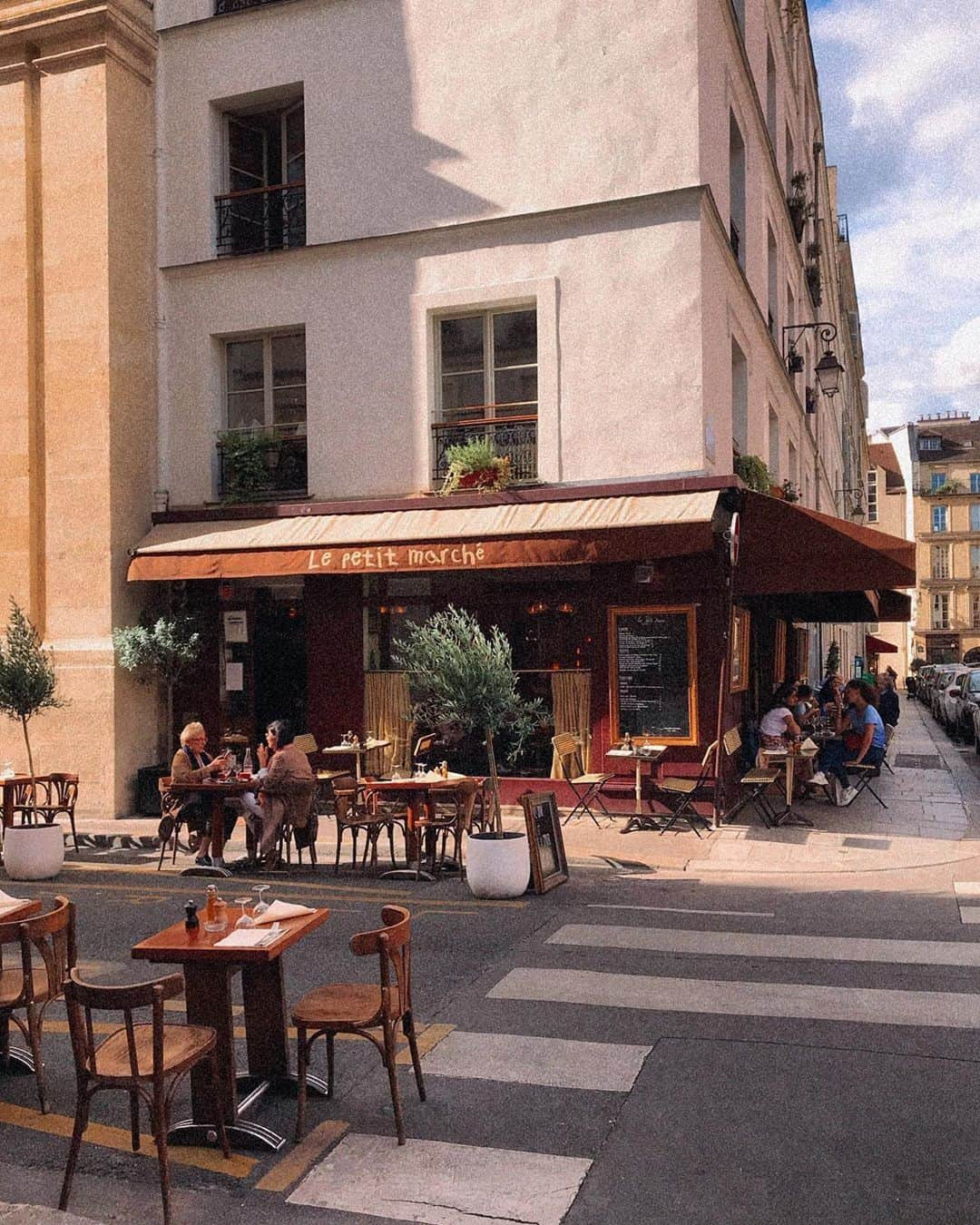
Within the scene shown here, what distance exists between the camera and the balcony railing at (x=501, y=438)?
13938 millimetres

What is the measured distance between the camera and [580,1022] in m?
6.27

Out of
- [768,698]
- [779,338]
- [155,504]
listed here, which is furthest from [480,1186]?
[779,338]

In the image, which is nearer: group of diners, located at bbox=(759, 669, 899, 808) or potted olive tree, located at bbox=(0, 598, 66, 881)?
potted olive tree, located at bbox=(0, 598, 66, 881)

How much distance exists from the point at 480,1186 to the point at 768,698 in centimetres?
1599

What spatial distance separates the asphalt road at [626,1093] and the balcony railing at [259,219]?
405 inches

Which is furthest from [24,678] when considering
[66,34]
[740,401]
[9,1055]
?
[740,401]

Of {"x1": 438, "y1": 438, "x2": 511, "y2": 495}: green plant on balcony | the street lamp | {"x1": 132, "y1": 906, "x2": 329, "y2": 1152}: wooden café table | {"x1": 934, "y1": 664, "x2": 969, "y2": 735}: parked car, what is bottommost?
{"x1": 934, "y1": 664, "x2": 969, "y2": 735}: parked car

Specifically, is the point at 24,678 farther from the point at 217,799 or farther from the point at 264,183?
the point at 264,183

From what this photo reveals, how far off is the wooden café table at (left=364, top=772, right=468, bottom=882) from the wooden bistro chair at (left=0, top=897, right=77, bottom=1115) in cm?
494

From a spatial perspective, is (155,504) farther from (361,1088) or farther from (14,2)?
(361,1088)

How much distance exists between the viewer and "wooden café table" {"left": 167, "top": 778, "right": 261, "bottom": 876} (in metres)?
10.9

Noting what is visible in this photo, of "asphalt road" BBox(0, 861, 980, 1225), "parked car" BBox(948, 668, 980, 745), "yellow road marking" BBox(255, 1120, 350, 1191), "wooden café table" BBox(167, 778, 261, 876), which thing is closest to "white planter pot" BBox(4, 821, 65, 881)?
"wooden café table" BBox(167, 778, 261, 876)

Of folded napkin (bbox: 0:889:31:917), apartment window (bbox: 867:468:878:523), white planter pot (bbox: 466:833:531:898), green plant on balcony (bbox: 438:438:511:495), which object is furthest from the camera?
apartment window (bbox: 867:468:878:523)

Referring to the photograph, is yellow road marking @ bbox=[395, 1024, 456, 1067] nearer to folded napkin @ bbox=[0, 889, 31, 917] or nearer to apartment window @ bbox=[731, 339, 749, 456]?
folded napkin @ bbox=[0, 889, 31, 917]
